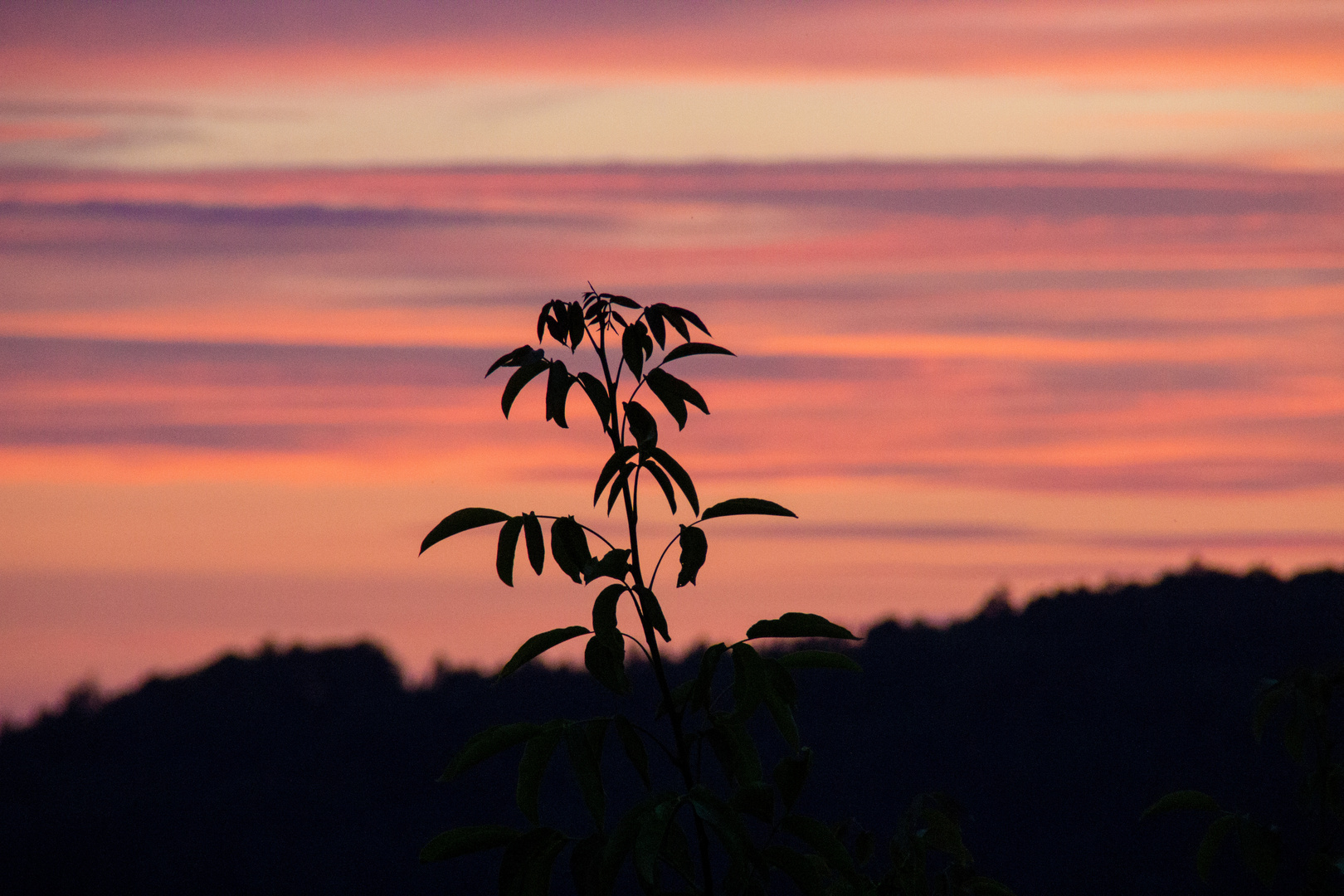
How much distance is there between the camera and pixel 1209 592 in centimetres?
4625

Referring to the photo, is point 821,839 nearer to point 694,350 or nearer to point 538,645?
point 538,645

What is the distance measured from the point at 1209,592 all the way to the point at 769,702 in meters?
47.0

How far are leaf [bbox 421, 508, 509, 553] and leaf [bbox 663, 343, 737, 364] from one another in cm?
65

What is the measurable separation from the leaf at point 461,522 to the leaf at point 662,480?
40cm

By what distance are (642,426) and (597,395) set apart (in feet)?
0.48

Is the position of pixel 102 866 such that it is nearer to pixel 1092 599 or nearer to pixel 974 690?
pixel 974 690

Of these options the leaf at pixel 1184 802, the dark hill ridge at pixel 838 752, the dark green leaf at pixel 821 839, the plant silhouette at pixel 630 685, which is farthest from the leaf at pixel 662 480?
the dark hill ridge at pixel 838 752

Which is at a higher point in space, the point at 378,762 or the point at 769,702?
the point at 769,702

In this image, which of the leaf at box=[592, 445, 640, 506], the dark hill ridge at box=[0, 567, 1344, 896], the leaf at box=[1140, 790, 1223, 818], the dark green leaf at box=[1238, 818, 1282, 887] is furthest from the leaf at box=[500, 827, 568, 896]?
the dark hill ridge at box=[0, 567, 1344, 896]

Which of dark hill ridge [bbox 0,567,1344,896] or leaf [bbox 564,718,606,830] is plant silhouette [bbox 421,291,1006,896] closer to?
leaf [bbox 564,718,606,830]

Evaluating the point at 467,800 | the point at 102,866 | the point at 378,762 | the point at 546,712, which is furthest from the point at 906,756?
the point at 102,866

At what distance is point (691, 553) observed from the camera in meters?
3.39

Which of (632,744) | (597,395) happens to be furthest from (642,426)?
(632,744)

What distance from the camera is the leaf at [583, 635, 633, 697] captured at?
10.8ft
